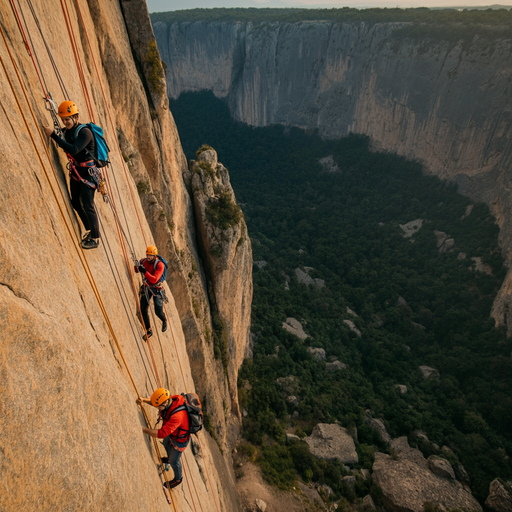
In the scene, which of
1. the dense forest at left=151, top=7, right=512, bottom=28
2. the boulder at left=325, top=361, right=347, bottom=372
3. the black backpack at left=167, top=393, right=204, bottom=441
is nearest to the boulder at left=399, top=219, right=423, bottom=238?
the boulder at left=325, top=361, right=347, bottom=372

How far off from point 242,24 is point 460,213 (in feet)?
219

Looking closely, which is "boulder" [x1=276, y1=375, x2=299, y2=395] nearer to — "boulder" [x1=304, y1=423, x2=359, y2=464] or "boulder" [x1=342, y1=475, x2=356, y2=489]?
"boulder" [x1=304, y1=423, x2=359, y2=464]

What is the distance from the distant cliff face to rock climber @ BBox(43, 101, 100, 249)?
37.2 meters

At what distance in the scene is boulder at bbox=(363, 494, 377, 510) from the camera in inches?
868

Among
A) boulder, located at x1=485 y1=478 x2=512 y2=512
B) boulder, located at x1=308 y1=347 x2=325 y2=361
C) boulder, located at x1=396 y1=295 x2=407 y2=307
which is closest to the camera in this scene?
boulder, located at x1=485 y1=478 x2=512 y2=512

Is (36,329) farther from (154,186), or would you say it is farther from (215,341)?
(215,341)

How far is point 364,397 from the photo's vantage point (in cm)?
3081

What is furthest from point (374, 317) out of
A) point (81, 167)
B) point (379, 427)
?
point (81, 167)

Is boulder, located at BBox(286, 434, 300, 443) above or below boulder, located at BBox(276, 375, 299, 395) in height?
below

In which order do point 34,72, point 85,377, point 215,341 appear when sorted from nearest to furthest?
point 85,377 → point 34,72 → point 215,341

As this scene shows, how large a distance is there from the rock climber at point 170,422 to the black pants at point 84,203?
324 cm

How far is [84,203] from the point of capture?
588cm

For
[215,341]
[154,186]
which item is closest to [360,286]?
[215,341]

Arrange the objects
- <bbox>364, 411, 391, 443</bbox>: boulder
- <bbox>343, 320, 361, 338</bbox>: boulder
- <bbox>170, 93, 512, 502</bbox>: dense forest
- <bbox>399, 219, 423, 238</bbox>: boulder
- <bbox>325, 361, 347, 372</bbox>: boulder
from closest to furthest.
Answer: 1. <bbox>170, 93, 512, 502</bbox>: dense forest
2. <bbox>364, 411, 391, 443</bbox>: boulder
3. <bbox>325, 361, 347, 372</bbox>: boulder
4. <bbox>343, 320, 361, 338</bbox>: boulder
5. <bbox>399, 219, 423, 238</bbox>: boulder
